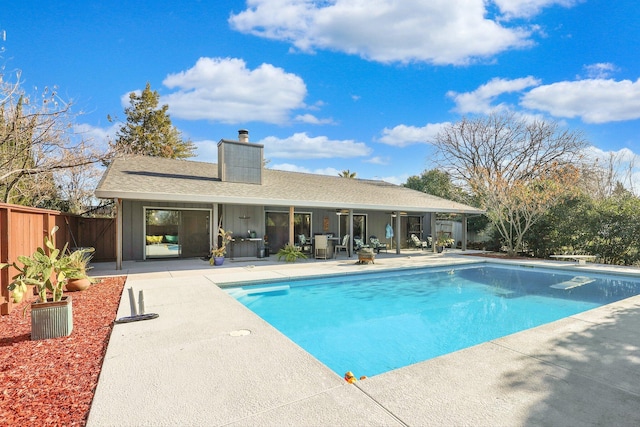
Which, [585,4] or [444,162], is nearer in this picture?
[585,4]

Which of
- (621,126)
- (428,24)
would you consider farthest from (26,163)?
(621,126)

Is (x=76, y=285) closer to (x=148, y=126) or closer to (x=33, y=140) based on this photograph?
(x=33, y=140)

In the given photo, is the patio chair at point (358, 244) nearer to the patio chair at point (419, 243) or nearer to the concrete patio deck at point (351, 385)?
the patio chair at point (419, 243)

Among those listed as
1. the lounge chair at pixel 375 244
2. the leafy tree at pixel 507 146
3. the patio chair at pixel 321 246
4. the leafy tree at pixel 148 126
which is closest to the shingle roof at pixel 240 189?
the patio chair at pixel 321 246

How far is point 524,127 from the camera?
2406 cm

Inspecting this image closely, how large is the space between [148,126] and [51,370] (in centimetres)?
2595

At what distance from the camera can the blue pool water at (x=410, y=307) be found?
496 centimetres

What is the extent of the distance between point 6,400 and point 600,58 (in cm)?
2077

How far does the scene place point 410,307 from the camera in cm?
716

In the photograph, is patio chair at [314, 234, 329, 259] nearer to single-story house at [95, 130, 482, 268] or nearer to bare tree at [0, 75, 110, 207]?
single-story house at [95, 130, 482, 268]

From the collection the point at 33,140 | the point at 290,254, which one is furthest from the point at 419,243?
the point at 33,140

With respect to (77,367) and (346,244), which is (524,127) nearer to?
(346,244)

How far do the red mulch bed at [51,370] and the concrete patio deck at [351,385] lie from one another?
0.16 m

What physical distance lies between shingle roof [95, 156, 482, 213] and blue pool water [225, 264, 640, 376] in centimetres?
338
